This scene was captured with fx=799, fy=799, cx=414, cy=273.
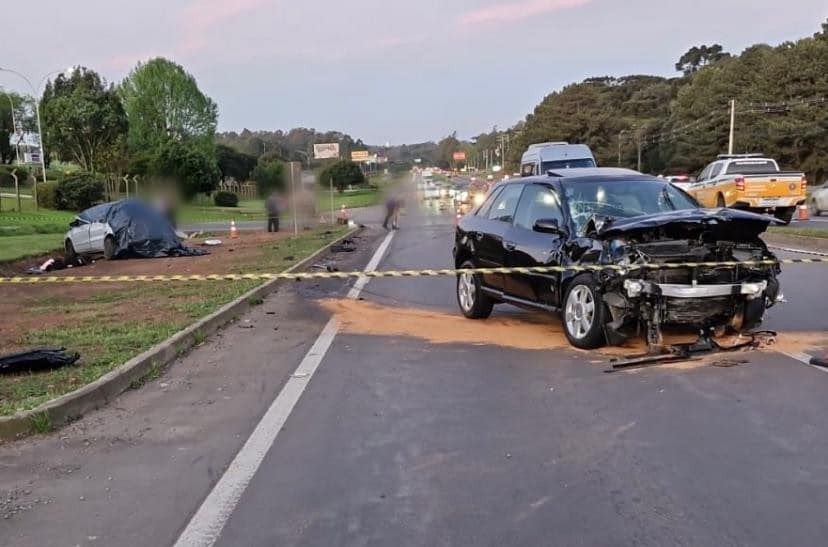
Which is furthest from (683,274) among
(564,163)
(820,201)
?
(820,201)

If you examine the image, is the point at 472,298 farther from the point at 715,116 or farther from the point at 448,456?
the point at 715,116

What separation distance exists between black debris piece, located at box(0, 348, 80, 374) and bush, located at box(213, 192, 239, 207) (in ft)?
129

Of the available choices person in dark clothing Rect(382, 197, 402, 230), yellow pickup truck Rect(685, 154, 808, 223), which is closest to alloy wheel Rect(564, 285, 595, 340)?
yellow pickup truck Rect(685, 154, 808, 223)

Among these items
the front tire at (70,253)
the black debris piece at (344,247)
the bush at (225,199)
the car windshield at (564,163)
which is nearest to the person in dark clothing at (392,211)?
the black debris piece at (344,247)

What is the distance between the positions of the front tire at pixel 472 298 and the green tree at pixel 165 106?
6391cm

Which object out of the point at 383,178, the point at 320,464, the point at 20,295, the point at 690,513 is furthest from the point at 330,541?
the point at 383,178

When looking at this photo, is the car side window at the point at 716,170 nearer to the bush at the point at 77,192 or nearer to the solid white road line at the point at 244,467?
the solid white road line at the point at 244,467

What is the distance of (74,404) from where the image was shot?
5.98 metres

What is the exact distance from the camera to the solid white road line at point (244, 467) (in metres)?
3.92

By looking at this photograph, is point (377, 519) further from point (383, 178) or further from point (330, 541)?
point (383, 178)

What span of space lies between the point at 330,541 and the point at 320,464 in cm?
107

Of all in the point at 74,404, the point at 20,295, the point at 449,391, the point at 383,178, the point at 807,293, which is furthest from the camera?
the point at 383,178

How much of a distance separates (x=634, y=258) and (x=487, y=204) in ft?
10.5

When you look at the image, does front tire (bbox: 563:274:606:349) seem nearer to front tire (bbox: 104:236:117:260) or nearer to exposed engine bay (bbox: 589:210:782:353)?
exposed engine bay (bbox: 589:210:782:353)
